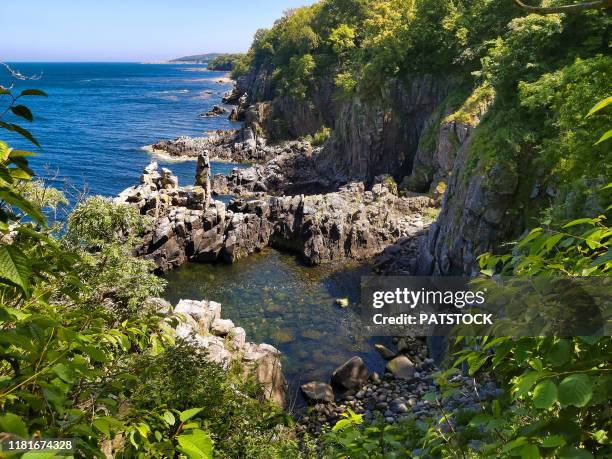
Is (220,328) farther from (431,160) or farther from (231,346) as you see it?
(431,160)

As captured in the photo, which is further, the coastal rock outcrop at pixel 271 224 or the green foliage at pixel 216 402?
the coastal rock outcrop at pixel 271 224

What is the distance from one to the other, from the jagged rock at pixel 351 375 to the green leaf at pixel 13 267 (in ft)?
63.7

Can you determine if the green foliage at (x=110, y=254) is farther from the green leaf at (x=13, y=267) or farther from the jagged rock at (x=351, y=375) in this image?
the green leaf at (x=13, y=267)

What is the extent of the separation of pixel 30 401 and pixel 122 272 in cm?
1312

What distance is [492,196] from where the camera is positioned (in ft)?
65.5

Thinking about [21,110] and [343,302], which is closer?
[21,110]

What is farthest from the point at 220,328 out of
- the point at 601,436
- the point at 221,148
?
the point at 221,148

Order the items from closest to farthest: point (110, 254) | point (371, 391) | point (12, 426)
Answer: point (12, 426) → point (110, 254) → point (371, 391)

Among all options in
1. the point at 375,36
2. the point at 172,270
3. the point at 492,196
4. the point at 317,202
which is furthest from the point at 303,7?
the point at 492,196

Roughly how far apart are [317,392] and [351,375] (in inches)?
71.0

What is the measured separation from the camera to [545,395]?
1900 mm

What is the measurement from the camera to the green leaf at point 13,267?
181 cm

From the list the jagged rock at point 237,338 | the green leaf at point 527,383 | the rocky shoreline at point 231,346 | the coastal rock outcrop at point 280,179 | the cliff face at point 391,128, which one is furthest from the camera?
the coastal rock outcrop at point 280,179

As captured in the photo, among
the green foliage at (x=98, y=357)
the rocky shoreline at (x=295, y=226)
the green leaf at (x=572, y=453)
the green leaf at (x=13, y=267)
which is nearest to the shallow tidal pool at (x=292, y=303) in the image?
the rocky shoreline at (x=295, y=226)
